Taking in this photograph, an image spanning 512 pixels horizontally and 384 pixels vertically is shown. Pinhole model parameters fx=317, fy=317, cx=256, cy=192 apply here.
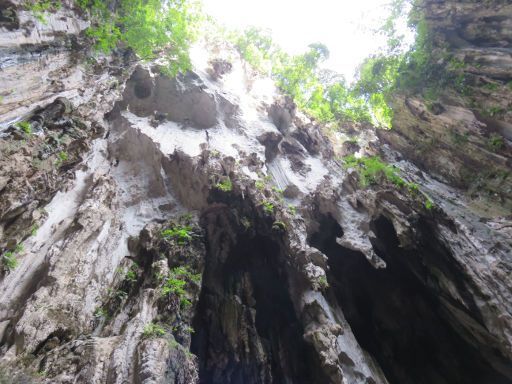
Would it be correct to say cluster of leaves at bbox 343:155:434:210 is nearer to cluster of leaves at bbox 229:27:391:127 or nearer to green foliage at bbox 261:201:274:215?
green foliage at bbox 261:201:274:215

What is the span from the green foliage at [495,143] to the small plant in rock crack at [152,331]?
490 inches

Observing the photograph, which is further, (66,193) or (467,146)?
(467,146)

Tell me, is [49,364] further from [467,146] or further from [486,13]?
[486,13]

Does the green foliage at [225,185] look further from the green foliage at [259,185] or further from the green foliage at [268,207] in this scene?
the green foliage at [268,207]

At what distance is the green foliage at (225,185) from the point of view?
1096cm

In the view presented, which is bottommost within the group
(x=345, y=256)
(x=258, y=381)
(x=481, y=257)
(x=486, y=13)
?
(x=258, y=381)

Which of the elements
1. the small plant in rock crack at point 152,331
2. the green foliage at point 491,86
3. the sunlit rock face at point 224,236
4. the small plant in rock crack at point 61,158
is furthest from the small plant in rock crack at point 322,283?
the green foliage at point 491,86

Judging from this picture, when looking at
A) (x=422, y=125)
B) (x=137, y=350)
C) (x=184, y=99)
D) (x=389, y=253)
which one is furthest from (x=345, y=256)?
(x=184, y=99)

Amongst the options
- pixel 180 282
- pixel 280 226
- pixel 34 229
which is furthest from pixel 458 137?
pixel 34 229

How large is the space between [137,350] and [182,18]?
45.9ft

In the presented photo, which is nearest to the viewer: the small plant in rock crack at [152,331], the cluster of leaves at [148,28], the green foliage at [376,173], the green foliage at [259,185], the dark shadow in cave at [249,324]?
the small plant in rock crack at [152,331]

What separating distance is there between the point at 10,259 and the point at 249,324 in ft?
22.3

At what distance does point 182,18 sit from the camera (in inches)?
575

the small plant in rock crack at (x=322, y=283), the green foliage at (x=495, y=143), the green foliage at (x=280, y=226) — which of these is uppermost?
the green foliage at (x=495, y=143)
